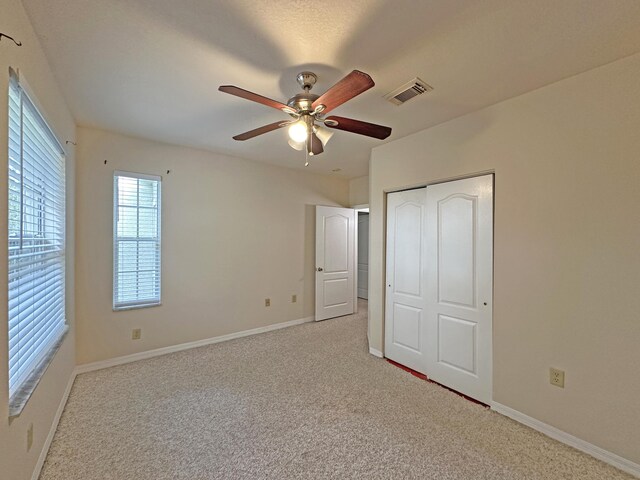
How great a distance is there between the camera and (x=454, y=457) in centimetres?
179

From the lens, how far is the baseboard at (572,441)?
1700 mm

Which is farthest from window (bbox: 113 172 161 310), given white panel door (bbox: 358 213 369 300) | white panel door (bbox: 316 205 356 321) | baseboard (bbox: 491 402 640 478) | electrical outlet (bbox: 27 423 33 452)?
white panel door (bbox: 358 213 369 300)

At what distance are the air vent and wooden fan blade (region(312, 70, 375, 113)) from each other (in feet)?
2.33

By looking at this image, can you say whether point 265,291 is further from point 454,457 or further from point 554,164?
point 554,164

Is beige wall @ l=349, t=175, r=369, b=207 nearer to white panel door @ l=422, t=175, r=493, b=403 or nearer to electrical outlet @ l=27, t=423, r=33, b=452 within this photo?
white panel door @ l=422, t=175, r=493, b=403

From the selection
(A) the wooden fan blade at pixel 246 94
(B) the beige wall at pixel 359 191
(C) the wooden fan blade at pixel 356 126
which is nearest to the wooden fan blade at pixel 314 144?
(C) the wooden fan blade at pixel 356 126

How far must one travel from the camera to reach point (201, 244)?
12.0 ft

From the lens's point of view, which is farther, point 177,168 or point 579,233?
point 177,168

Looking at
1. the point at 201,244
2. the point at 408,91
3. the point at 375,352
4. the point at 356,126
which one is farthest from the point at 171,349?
the point at 408,91

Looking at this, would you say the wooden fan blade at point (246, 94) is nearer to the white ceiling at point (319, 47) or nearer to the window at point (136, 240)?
the white ceiling at point (319, 47)

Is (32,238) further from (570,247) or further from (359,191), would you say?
(359,191)

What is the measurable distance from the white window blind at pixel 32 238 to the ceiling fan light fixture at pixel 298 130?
1424 mm

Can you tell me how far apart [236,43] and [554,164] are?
7.55 feet

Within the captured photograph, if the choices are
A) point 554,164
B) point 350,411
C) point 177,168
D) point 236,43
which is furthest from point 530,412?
point 177,168
